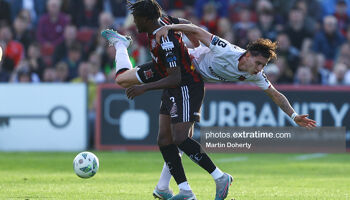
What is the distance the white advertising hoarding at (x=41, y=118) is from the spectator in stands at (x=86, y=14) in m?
3.64

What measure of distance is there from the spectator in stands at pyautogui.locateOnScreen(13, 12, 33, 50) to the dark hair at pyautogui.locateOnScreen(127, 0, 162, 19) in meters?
11.3

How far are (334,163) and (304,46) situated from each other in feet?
17.9

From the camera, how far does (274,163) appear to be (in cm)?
1368

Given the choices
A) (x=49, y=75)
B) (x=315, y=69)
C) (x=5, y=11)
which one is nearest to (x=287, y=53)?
(x=315, y=69)

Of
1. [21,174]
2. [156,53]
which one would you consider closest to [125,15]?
[21,174]

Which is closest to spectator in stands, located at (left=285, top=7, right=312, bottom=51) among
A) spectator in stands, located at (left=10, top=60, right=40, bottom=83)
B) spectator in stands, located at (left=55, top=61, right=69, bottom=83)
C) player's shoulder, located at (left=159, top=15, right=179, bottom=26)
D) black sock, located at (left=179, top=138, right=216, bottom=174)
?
spectator in stands, located at (left=55, top=61, right=69, bottom=83)

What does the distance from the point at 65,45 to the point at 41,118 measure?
128 inches

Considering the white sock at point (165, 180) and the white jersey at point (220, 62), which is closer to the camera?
the white jersey at point (220, 62)

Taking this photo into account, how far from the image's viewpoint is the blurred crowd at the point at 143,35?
57.1 feet

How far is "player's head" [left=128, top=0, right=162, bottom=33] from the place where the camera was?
801cm

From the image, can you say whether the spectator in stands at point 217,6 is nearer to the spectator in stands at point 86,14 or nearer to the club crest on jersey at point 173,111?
the spectator in stands at point 86,14

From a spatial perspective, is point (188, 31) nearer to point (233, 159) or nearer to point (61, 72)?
point (233, 159)

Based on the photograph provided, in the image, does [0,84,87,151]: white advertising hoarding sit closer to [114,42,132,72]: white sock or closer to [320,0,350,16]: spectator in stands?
[114,42,132,72]: white sock

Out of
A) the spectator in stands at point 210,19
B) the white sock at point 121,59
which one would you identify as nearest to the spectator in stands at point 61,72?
the spectator in stands at point 210,19
